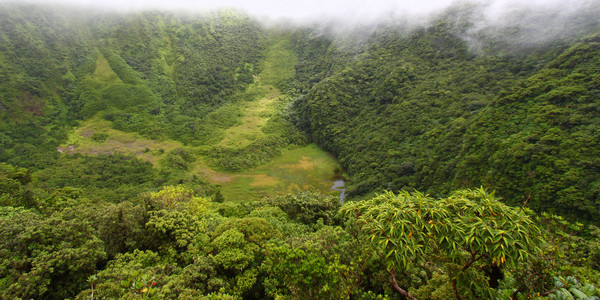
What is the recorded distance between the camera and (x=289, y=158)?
64.8 m

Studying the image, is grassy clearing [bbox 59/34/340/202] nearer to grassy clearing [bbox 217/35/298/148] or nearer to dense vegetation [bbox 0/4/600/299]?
grassy clearing [bbox 217/35/298/148]

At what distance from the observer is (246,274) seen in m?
13.6

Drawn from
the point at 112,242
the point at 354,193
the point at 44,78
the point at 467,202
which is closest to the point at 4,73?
the point at 44,78

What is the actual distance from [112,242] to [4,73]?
3192 inches

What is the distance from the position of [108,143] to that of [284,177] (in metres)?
42.8

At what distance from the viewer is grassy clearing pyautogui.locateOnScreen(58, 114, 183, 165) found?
60.2 meters

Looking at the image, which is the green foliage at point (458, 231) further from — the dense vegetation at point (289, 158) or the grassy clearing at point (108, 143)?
the grassy clearing at point (108, 143)

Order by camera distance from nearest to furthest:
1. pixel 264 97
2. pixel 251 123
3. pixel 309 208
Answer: pixel 309 208 < pixel 251 123 < pixel 264 97

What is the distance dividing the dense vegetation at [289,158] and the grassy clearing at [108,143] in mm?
478

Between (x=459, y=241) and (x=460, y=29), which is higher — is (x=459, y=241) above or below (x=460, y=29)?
below

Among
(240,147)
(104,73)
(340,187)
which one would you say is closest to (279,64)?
(240,147)

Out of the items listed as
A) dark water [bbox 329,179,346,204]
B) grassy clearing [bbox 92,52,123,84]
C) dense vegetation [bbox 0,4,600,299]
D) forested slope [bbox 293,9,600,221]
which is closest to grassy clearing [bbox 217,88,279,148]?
dense vegetation [bbox 0,4,600,299]

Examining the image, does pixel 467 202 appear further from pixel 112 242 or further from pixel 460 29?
pixel 460 29

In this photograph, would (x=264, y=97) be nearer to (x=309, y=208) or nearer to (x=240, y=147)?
(x=240, y=147)
